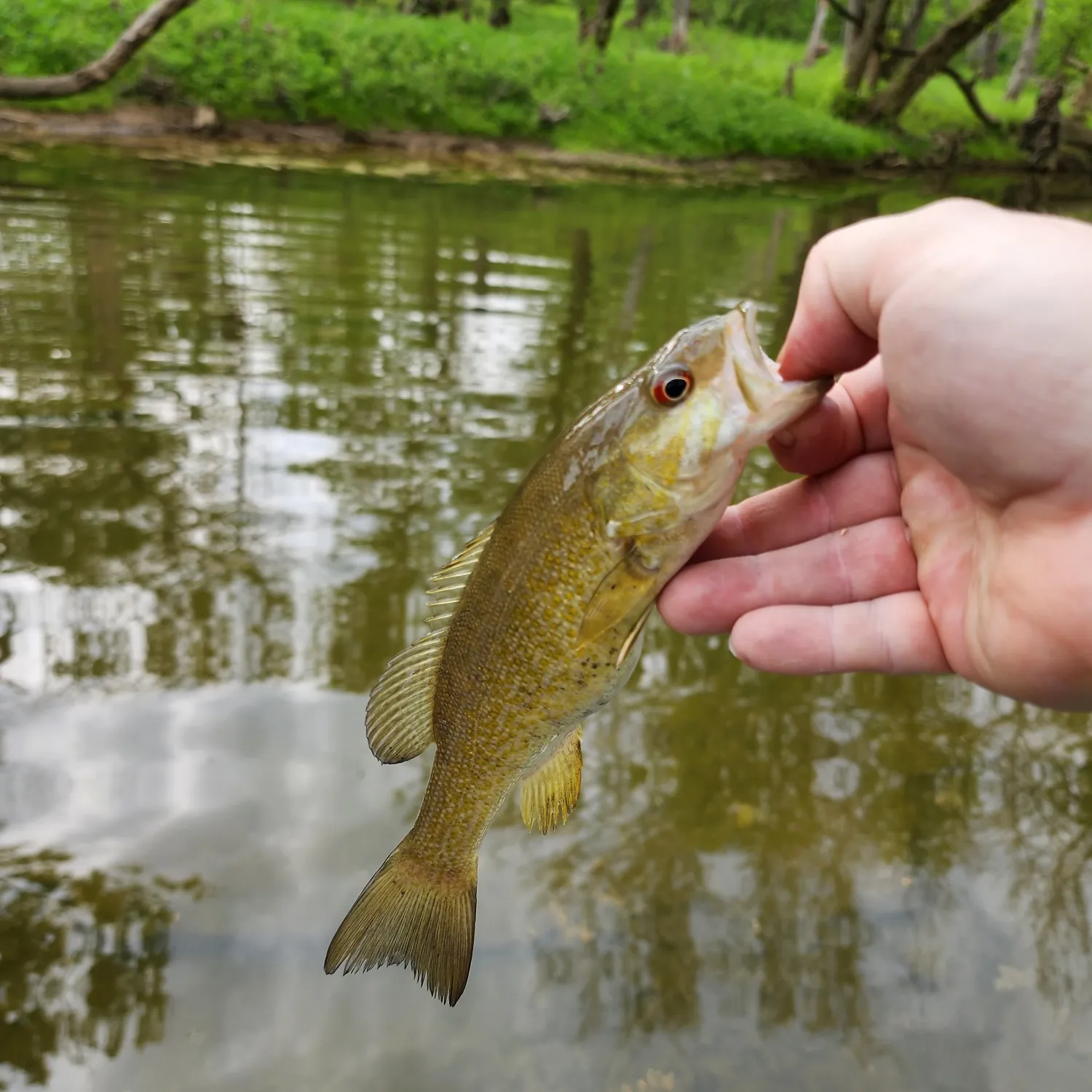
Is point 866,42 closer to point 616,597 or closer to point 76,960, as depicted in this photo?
point 616,597

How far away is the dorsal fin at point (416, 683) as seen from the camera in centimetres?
222

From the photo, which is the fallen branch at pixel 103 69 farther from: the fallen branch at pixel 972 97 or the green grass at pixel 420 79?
the fallen branch at pixel 972 97

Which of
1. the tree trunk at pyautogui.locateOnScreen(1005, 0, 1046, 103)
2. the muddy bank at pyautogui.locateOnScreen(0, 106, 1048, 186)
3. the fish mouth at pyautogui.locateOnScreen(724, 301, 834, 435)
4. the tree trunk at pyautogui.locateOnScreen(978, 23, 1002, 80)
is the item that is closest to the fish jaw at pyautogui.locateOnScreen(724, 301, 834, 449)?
the fish mouth at pyautogui.locateOnScreen(724, 301, 834, 435)

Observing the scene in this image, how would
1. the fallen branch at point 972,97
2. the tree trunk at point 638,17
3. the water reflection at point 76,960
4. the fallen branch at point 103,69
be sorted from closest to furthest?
1. the water reflection at point 76,960
2. the fallen branch at point 103,69
3. the fallen branch at point 972,97
4. the tree trunk at point 638,17

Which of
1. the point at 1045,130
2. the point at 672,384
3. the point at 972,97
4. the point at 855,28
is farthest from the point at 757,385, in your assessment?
the point at 855,28

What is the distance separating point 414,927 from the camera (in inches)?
85.2

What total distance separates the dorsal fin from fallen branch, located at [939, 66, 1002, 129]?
90.9 ft

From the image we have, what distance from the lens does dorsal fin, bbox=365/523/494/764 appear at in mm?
2217

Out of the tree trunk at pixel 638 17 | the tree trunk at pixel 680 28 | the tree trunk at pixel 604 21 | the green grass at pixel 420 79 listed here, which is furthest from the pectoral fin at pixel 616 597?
the tree trunk at pixel 638 17

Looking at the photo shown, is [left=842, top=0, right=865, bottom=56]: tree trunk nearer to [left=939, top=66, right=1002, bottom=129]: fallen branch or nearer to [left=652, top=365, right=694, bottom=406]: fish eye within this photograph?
[left=939, top=66, right=1002, bottom=129]: fallen branch

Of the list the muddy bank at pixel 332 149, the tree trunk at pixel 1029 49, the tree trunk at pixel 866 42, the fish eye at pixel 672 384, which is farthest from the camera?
the tree trunk at pixel 1029 49

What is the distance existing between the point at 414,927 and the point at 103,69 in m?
12.2

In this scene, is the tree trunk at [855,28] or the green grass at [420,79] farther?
the tree trunk at [855,28]

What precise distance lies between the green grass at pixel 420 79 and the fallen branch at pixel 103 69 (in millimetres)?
4777
